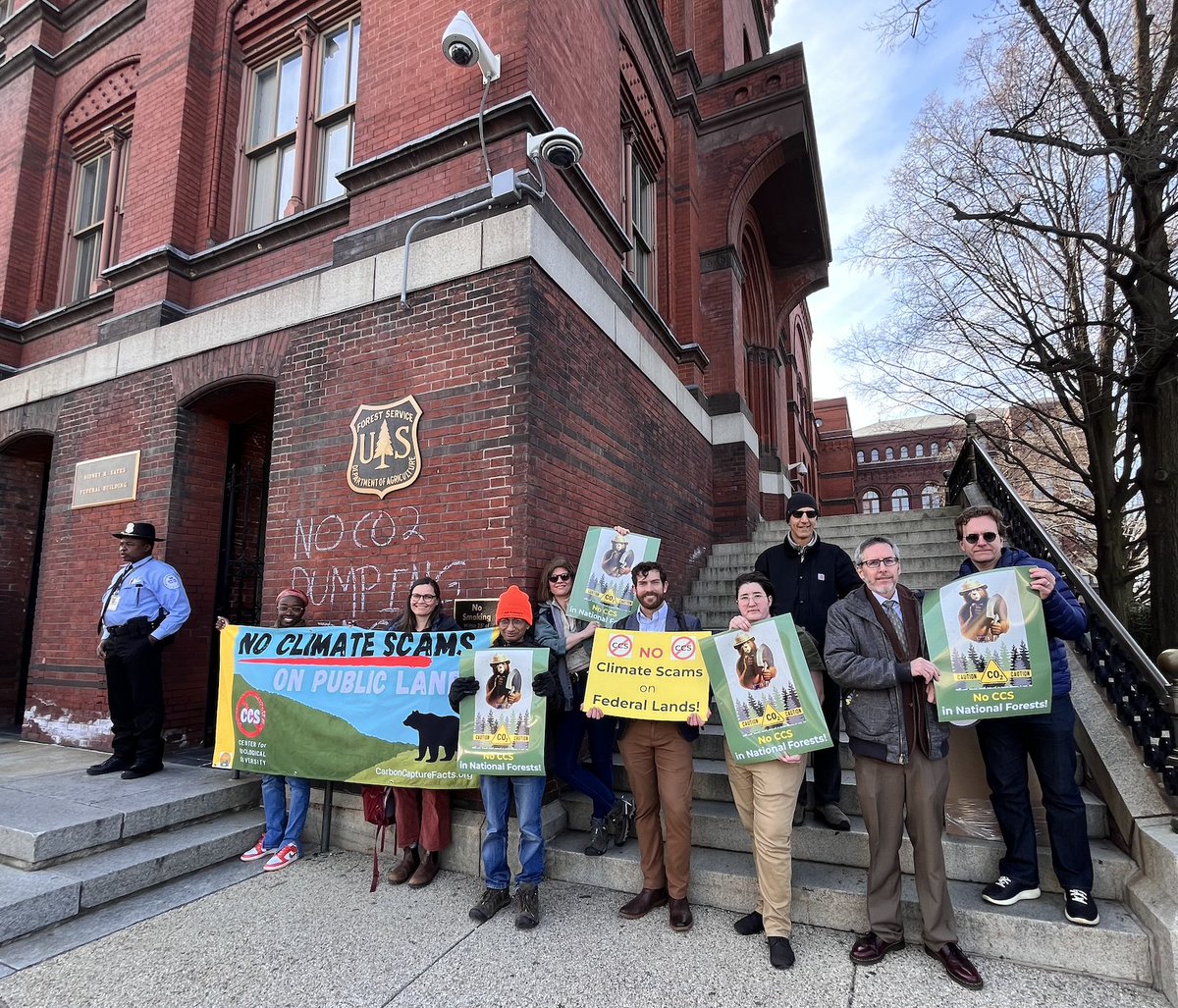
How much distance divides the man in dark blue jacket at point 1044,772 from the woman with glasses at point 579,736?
2.24 metres

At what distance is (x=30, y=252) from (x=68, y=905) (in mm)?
10606

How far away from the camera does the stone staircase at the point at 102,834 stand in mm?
3998

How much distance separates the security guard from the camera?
6.02 m

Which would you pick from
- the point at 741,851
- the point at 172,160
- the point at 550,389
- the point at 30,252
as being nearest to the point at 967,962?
the point at 741,851

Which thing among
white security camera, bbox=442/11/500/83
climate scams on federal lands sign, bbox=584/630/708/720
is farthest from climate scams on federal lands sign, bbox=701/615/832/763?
white security camera, bbox=442/11/500/83

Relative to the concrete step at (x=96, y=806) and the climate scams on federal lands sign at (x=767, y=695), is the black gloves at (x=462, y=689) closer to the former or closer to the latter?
the climate scams on federal lands sign at (x=767, y=695)

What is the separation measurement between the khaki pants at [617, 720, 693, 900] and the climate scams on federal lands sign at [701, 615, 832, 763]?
0.39 m

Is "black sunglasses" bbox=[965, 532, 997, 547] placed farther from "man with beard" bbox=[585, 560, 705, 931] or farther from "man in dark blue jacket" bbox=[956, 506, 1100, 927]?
"man with beard" bbox=[585, 560, 705, 931]

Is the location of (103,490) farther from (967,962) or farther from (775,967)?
(967,962)

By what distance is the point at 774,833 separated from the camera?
3578mm

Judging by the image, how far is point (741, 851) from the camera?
4.40 metres

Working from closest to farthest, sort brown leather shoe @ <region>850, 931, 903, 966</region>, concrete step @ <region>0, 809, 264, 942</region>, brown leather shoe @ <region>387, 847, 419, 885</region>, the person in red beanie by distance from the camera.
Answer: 1. brown leather shoe @ <region>850, 931, 903, 966</region>
2. concrete step @ <region>0, 809, 264, 942</region>
3. the person in red beanie
4. brown leather shoe @ <region>387, 847, 419, 885</region>

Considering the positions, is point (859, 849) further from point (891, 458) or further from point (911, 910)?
point (891, 458)

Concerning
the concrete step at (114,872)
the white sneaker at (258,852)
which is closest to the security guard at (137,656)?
the concrete step at (114,872)
